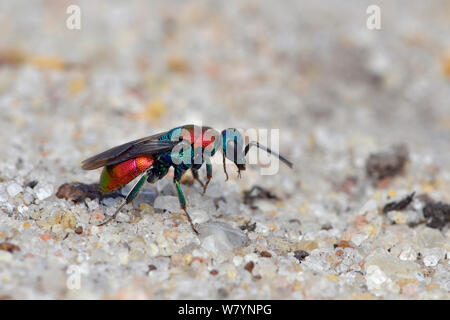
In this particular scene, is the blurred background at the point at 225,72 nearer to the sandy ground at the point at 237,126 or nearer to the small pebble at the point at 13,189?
the sandy ground at the point at 237,126

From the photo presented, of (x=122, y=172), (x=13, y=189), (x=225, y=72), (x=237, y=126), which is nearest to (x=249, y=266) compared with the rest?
(x=122, y=172)

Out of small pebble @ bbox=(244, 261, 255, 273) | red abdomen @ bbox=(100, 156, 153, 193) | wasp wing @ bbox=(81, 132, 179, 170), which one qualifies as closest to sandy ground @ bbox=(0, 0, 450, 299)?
small pebble @ bbox=(244, 261, 255, 273)

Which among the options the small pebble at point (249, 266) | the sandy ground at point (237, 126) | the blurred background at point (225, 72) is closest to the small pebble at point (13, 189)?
the sandy ground at point (237, 126)

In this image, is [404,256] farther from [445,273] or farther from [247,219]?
[247,219]

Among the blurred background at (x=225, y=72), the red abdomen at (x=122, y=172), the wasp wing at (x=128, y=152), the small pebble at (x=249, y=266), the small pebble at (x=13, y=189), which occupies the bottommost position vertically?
the small pebble at (x=249, y=266)

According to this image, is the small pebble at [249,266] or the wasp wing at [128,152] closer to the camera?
the small pebble at [249,266]
